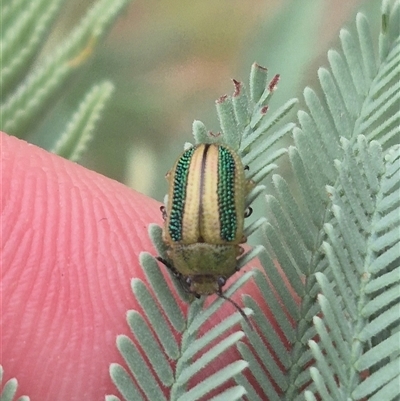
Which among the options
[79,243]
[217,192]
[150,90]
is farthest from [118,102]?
[217,192]

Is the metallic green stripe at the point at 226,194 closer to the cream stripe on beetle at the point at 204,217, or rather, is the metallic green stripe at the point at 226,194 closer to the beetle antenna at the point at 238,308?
the cream stripe on beetle at the point at 204,217

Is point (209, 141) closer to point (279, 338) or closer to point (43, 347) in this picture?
point (279, 338)

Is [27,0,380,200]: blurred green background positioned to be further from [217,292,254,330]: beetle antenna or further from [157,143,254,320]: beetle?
[217,292,254,330]: beetle antenna

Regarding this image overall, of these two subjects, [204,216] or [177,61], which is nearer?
[204,216]

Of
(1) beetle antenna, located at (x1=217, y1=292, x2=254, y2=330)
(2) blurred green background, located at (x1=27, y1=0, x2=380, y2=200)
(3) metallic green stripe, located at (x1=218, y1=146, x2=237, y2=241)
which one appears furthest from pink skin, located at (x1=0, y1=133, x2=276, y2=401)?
(2) blurred green background, located at (x1=27, y1=0, x2=380, y2=200)

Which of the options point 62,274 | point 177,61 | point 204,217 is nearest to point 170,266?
point 204,217

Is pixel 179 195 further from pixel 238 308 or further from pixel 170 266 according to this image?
pixel 238 308

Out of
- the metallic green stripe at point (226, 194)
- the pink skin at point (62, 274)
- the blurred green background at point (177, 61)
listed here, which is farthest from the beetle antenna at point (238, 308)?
the blurred green background at point (177, 61)
